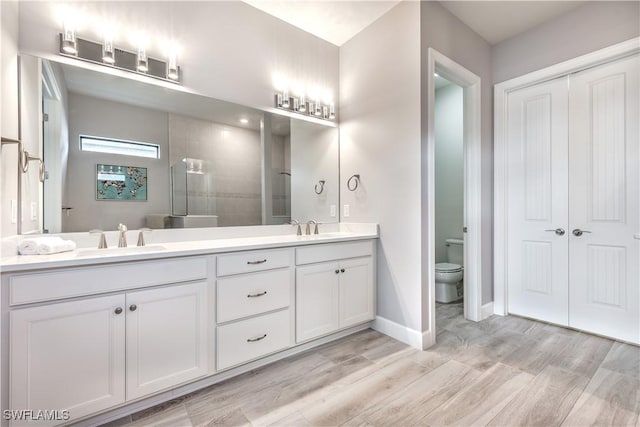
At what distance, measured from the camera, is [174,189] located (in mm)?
2072

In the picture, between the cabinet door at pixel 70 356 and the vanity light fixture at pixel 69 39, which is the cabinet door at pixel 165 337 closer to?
the cabinet door at pixel 70 356

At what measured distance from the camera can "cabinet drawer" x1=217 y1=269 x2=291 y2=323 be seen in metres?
1.79

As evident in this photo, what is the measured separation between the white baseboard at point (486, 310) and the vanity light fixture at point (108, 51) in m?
3.65

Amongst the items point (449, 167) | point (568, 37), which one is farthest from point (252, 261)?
point (568, 37)

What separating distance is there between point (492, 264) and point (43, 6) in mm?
4047

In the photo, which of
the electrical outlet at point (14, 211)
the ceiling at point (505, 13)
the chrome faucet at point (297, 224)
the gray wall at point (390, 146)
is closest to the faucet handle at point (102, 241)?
the electrical outlet at point (14, 211)

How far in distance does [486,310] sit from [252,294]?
95.6 inches

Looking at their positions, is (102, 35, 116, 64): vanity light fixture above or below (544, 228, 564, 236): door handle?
above

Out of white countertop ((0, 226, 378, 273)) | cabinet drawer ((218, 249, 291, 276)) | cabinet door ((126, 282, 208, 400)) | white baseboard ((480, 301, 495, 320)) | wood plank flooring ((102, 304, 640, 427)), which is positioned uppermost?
white countertop ((0, 226, 378, 273))

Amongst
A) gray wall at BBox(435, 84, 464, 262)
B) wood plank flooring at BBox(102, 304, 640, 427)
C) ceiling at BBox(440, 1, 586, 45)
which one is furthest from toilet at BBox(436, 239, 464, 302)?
ceiling at BBox(440, 1, 586, 45)
